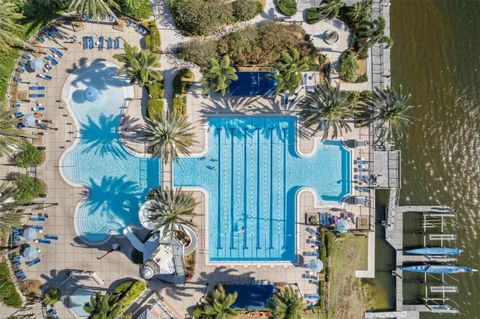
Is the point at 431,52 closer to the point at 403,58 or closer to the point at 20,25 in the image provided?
the point at 403,58

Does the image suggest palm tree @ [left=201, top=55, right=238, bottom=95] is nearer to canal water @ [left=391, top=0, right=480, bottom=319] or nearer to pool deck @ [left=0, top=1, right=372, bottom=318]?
pool deck @ [left=0, top=1, right=372, bottom=318]

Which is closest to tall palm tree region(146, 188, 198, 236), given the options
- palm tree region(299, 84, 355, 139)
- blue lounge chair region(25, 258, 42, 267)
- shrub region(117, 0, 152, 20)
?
blue lounge chair region(25, 258, 42, 267)

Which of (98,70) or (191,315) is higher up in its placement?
(98,70)

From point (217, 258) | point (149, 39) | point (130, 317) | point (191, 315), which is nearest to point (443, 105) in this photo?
point (217, 258)

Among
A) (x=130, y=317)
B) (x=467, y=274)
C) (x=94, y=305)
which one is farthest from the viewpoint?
(x=467, y=274)

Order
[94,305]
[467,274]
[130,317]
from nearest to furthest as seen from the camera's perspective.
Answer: [94,305]
[130,317]
[467,274]

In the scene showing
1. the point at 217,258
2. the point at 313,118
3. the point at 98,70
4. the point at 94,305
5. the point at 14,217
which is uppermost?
the point at 98,70

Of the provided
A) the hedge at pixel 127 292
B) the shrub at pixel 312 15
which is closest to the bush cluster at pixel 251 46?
the shrub at pixel 312 15
